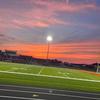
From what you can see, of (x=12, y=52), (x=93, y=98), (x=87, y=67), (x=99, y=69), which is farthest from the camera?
(x=12, y=52)

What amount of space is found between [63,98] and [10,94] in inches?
125

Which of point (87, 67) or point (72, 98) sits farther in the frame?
point (87, 67)

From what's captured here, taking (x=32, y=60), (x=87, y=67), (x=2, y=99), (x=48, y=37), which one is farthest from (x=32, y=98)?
(x=32, y=60)

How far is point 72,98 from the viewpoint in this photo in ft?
64.3

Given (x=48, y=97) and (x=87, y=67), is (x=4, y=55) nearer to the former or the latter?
(x=87, y=67)

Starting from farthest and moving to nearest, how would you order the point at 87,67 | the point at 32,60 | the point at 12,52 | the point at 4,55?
the point at 12,52 < the point at 4,55 < the point at 32,60 < the point at 87,67

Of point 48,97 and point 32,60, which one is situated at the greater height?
point 32,60

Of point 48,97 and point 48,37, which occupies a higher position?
point 48,37

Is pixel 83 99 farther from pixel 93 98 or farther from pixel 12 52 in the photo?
pixel 12 52

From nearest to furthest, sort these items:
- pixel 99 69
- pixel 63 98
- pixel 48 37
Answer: pixel 63 98 → pixel 48 37 → pixel 99 69

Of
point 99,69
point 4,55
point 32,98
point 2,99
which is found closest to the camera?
point 2,99

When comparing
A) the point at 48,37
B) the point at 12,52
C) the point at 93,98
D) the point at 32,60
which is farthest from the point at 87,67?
the point at 93,98

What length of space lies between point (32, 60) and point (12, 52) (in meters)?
33.5

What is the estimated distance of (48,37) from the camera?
6481 cm
